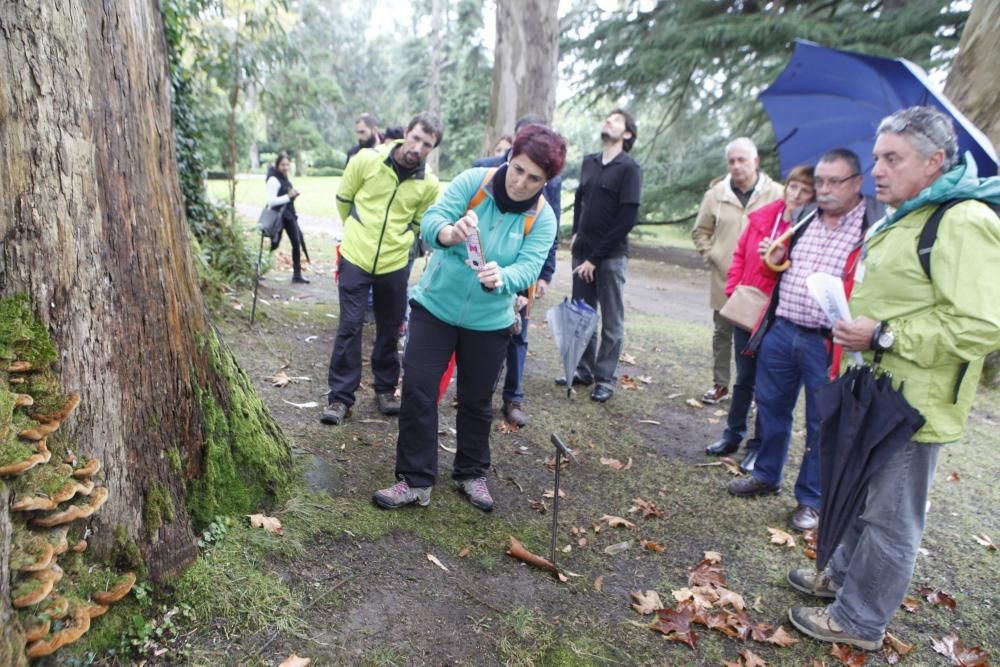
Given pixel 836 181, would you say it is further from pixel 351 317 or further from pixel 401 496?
pixel 351 317

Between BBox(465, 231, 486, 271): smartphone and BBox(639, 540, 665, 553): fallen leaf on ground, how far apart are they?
183 centimetres

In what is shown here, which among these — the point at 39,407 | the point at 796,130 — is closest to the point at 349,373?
the point at 39,407

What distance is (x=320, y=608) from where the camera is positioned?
102 inches

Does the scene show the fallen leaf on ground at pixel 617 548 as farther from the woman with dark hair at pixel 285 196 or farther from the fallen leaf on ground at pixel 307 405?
the woman with dark hair at pixel 285 196

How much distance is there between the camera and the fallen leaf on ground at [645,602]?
3014 millimetres

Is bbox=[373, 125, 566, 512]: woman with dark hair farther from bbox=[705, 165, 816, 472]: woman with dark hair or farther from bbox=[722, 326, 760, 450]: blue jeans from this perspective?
bbox=[722, 326, 760, 450]: blue jeans

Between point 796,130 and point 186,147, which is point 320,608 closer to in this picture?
point 796,130

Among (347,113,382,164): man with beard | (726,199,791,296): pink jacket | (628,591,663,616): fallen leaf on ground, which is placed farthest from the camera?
(347,113,382,164): man with beard

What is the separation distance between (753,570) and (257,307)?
5620mm

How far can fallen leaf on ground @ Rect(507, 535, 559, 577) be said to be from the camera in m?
3.18

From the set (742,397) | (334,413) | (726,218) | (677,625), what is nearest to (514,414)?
(334,413)

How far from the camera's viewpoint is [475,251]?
10.4 ft

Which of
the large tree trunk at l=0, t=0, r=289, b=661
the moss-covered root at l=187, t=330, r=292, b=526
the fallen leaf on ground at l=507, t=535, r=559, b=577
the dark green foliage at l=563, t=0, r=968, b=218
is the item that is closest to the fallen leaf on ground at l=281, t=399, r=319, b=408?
the moss-covered root at l=187, t=330, r=292, b=526

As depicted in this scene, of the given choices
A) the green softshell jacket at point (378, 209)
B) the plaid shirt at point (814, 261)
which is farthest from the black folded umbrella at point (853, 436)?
the green softshell jacket at point (378, 209)
